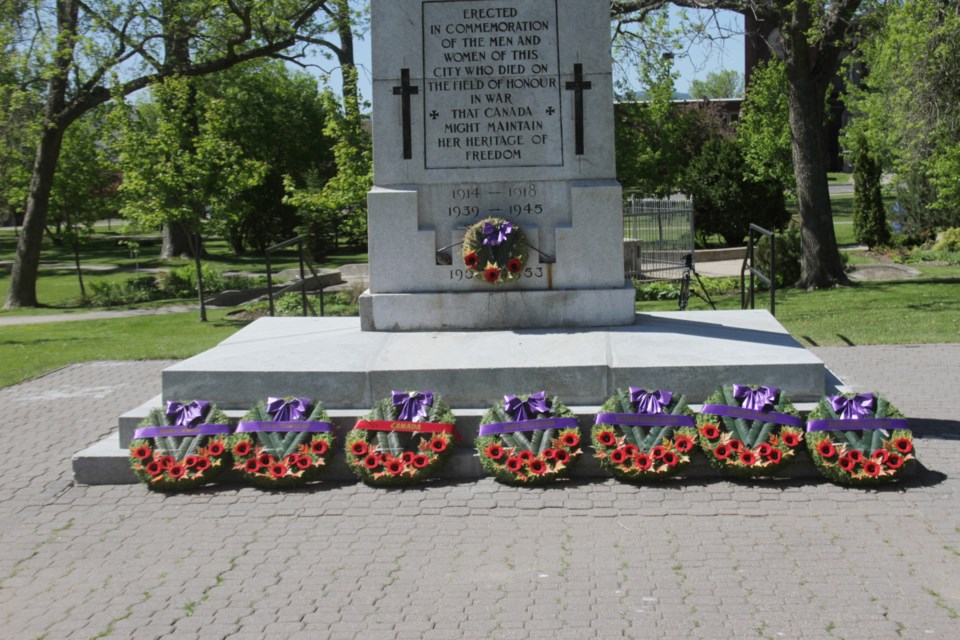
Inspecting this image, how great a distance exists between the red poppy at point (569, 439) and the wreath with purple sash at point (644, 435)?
127 millimetres

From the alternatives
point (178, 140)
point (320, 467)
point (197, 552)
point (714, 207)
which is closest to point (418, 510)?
point (320, 467)

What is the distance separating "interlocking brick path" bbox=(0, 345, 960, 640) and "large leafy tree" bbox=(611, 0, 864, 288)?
467 inches

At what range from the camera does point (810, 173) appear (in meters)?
19.0

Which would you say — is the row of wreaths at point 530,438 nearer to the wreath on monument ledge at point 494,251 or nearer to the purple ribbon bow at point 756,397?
the purple ribbon bow at point 756,397

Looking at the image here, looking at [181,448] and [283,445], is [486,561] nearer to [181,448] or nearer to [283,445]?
[283,445]

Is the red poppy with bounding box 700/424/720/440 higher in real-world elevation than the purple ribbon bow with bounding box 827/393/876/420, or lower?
lower

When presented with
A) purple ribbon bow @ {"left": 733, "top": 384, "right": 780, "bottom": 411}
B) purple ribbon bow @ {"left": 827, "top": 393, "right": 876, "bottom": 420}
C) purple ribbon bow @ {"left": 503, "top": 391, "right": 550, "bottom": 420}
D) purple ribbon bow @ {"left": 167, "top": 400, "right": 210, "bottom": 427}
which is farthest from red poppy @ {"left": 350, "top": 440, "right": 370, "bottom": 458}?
purple ribbon bow @ {"left": 827, "top": 393, "right": 876, "bottom": 420}

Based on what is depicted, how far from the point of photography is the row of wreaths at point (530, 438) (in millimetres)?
6914

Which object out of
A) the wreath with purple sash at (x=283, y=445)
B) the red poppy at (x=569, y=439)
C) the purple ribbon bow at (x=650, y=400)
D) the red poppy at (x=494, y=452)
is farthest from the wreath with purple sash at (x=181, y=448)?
the purple ribbon bow at (x=650, y=400)

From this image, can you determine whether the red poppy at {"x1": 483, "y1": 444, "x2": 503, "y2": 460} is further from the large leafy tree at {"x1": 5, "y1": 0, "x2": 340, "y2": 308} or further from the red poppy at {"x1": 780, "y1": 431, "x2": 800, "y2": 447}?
the large leafy tree at {"x1": 5, "y1": 0, "x2": 340, "y2": 308}

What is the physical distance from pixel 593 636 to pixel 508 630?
1.34 ft

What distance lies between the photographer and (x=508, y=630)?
196 inches

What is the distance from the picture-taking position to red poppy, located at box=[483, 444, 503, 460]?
7047 millimetres

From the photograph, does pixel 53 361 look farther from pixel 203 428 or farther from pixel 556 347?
pixel 556 347
